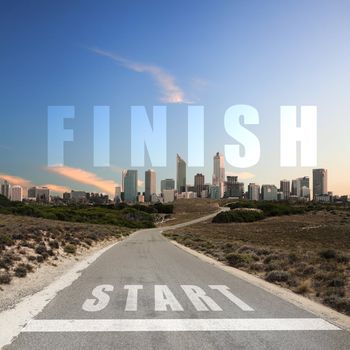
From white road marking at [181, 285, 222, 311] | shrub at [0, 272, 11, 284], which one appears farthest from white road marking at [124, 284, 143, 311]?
shrub at [0, 272, 11, 284]

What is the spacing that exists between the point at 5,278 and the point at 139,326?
8.80 meters

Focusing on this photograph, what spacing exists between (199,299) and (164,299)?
937 mm

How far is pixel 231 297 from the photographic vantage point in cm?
1305

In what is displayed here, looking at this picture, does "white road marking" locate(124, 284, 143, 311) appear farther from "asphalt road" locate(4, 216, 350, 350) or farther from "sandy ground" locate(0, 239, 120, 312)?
"sandy ground" locate(0, 239, 120, 312)

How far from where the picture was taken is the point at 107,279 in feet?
56.8

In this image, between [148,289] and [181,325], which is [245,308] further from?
[148,289]

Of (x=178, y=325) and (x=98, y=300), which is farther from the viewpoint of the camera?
(x=98, y=300)

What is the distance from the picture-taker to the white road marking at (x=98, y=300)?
438 inches

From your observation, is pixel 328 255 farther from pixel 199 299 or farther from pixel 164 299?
pixel 164 299

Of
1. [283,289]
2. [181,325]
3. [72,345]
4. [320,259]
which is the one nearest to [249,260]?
[320,259]

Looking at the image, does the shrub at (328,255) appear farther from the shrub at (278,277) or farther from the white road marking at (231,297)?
the white road marking at (231,297)

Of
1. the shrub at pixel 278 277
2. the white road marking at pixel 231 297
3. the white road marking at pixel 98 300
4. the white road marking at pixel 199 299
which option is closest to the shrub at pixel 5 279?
the white road marking at pixel 98 300

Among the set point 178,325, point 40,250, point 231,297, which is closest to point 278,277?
point 231,297

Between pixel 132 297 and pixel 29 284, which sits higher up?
pixel 132 297
